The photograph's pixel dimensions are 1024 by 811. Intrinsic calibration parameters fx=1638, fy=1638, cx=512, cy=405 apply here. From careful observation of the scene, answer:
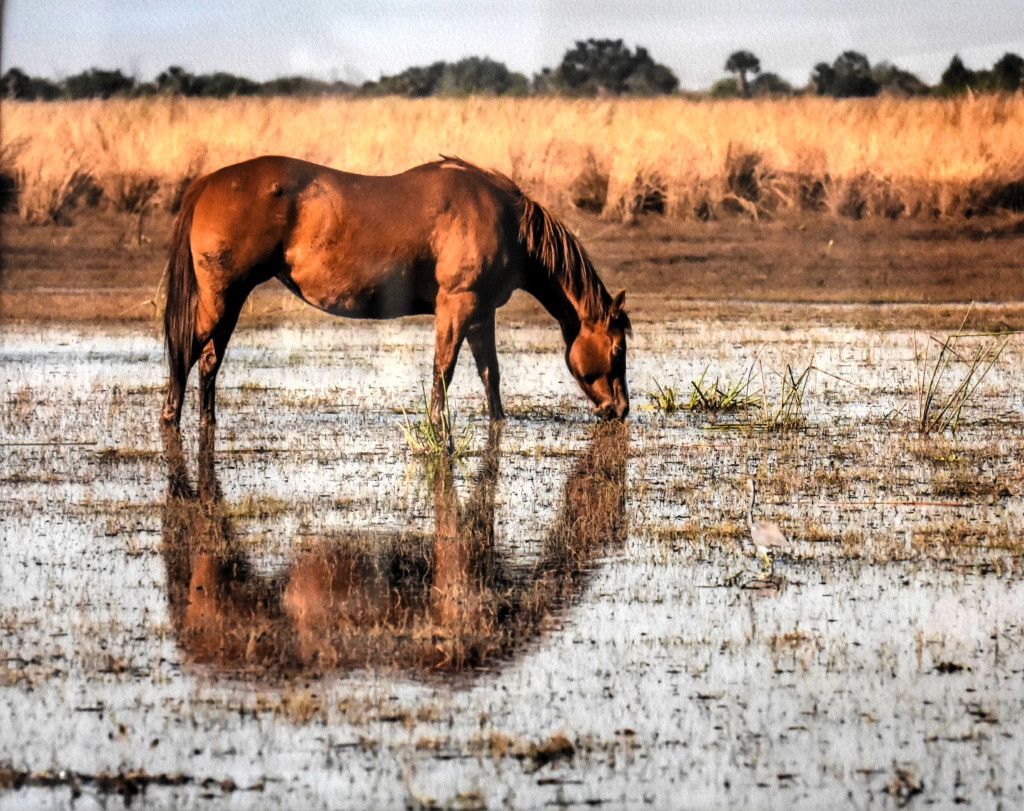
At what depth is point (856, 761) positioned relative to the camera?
372 cm

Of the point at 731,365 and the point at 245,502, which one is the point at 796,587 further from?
the point at 731,365

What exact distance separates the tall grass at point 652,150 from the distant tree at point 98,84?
1.18 metres

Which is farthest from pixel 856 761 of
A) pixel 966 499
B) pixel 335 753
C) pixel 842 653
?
pixel 966 499

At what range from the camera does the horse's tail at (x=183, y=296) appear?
8.27 metres

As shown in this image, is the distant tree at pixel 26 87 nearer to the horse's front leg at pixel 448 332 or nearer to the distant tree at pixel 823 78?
the horse's front leg at pixel 448 332

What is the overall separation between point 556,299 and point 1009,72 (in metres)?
7.36

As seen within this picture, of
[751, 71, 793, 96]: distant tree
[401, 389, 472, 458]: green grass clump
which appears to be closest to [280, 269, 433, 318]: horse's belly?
[401, 389, 472, 458]: green grass clump

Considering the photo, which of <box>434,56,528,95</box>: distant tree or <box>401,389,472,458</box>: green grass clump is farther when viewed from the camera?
<box>434,56,528,95</box>: distant tree

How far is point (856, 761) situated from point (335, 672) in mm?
1353

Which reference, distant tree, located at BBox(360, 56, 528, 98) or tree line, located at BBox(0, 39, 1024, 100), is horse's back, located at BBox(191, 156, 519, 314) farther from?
distant tree, located at BBox(360, 56, 528, 98)

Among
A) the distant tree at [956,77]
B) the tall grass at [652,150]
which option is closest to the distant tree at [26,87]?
the tall grass at [652,150]

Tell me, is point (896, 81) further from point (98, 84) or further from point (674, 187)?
point (98, 84)

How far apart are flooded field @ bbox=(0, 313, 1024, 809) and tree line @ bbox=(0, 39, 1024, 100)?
3.16m

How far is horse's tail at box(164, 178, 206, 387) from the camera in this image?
8.27 metres
